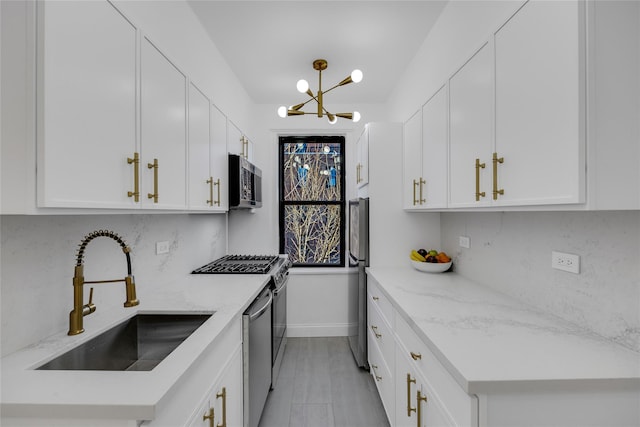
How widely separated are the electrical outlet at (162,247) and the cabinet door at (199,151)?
14.3 inches

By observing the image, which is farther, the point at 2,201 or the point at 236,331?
the point at 236,331

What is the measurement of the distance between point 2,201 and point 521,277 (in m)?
2.16

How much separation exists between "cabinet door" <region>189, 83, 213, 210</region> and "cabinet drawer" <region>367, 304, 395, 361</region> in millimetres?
1452

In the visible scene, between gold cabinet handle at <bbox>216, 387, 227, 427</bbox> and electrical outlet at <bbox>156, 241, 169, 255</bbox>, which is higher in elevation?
electrical outlet at <bbox>156, 241, 169, 255</bbox>

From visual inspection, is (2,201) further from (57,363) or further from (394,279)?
(394,279)

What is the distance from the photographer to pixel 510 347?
1.10m

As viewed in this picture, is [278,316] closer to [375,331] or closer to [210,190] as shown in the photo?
[375,331]

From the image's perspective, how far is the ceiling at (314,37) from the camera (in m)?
2.06

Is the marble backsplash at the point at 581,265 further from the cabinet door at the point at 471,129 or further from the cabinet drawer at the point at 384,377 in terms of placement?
the cabinet drawer at the point at 384,377

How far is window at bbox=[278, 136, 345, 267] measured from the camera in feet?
12.6

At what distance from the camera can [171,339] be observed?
1.45m

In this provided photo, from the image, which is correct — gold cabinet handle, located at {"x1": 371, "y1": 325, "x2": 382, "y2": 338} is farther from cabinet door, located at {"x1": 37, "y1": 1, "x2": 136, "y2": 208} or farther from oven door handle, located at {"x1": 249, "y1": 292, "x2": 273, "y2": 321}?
cabinet door, located at {"x1": 37, "y1": 1, "x2": 136, "y2": 208}

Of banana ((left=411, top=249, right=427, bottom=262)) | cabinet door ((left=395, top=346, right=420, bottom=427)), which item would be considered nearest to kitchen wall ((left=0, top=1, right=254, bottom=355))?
cabinet door ((left=395, top=346, right=420, bottom=427))

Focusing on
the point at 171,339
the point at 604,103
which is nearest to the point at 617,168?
the point at 604,103
